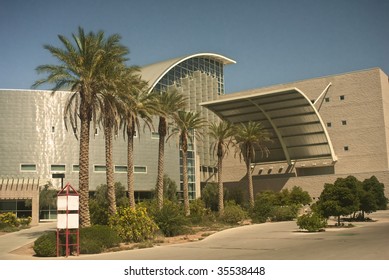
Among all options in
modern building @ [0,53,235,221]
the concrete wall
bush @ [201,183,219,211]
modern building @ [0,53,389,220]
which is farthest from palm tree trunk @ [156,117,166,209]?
the concrete wall

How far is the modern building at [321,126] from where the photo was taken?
226ft

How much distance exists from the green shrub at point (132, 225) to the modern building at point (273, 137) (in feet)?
118

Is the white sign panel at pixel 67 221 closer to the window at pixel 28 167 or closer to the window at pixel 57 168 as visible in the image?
the window at pixel 28 167

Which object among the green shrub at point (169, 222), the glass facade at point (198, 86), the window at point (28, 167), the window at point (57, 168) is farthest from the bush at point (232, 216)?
the glass facade at point (198, 86)

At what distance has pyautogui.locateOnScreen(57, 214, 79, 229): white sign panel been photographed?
829 inches

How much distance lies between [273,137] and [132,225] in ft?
171

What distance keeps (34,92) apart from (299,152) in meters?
39.7

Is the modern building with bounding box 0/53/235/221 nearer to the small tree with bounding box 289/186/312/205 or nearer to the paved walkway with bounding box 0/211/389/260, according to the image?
the small tree with bounding box 289/186/312/205

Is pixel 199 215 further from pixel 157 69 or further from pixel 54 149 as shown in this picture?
pixel 157 69

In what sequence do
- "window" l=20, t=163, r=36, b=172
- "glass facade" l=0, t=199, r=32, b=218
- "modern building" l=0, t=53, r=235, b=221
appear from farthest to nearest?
"window" l=20, t=163, r=36, b=172 → "modern building" l=0, t=53, r=235, b=221 → "glass facade" l=0, t=199, r=32, b=218

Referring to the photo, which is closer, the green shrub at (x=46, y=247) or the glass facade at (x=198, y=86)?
the green shrub at (x=46, y=247)

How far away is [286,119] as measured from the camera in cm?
7362

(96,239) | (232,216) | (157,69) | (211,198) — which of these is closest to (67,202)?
(96,239)

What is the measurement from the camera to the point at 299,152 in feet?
252
